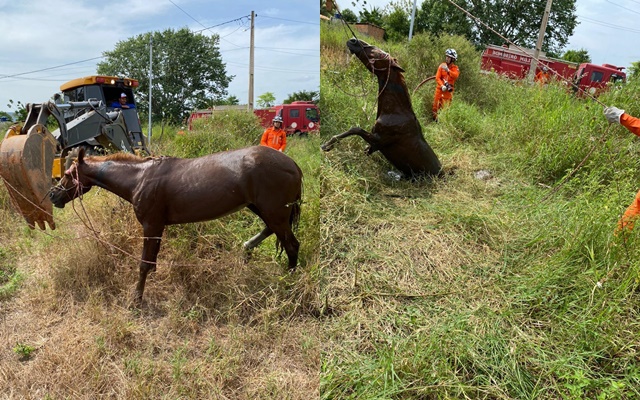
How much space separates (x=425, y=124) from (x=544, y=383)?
4256 millimetres

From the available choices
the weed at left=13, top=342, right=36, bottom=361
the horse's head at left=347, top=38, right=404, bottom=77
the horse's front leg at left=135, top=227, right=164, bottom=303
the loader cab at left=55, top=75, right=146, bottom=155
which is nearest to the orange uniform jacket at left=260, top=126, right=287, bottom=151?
the horse's head at left=347, top=38, right=404, bottom=77

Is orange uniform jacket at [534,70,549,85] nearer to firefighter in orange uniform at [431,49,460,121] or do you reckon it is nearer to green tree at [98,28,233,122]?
firefighter in orange uniform at [431,49,460,121]

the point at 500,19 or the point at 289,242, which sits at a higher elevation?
the point at 500,19

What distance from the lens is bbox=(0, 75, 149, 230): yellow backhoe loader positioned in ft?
9.95

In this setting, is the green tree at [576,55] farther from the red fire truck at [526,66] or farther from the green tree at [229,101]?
the green tree at [229,101]

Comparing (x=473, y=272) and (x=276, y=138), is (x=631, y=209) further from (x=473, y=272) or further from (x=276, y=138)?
(x=276, y=138)

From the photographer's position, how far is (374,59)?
368 cm

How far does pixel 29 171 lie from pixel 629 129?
439 centimetres

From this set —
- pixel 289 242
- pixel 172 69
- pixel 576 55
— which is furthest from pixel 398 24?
pixel 576 55

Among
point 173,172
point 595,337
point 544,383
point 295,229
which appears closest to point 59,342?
point 173,172

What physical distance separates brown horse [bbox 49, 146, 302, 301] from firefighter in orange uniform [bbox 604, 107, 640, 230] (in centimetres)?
219

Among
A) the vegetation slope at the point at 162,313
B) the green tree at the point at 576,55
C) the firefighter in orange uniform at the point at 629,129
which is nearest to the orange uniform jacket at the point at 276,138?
the vegetation slope at the point at 162,313

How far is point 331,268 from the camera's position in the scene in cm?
275

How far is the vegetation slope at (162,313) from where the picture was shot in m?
2.27
